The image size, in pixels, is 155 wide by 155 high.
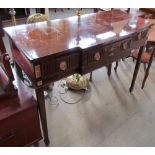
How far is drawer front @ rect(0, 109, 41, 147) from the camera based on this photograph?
3.58ft

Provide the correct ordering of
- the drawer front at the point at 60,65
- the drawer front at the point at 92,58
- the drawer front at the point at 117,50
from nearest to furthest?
the drawer front at the point at 60,65
the drawer front at the point at 92,58
the drawer front at the point at 117,50

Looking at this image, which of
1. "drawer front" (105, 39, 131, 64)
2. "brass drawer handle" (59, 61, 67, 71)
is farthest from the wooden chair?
"drawer front" (105, 39, 131, 64)

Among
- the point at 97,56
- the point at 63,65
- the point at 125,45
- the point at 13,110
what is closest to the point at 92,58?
the point at 97,56

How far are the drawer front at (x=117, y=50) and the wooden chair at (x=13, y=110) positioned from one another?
0.62 metres

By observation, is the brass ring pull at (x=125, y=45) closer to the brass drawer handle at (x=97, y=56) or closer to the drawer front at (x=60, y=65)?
the brass drawer handle at (x=97, y=56)

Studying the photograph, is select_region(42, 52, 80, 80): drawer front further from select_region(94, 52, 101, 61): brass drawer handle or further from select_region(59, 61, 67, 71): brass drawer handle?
select_region(94, 52, 101, 61): brass drawer handle

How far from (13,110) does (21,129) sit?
0.18 meters

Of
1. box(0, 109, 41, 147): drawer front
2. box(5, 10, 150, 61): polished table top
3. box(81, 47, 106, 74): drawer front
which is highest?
box(5, 10, 150, 61): polished table top

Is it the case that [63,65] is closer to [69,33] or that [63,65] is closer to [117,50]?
[69,33]

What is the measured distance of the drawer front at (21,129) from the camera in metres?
1.09

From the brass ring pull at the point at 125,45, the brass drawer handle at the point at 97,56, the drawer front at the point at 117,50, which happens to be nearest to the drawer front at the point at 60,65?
the brass drawer handle at the point at 97,56

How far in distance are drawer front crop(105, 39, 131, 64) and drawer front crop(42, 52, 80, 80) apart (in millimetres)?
263
